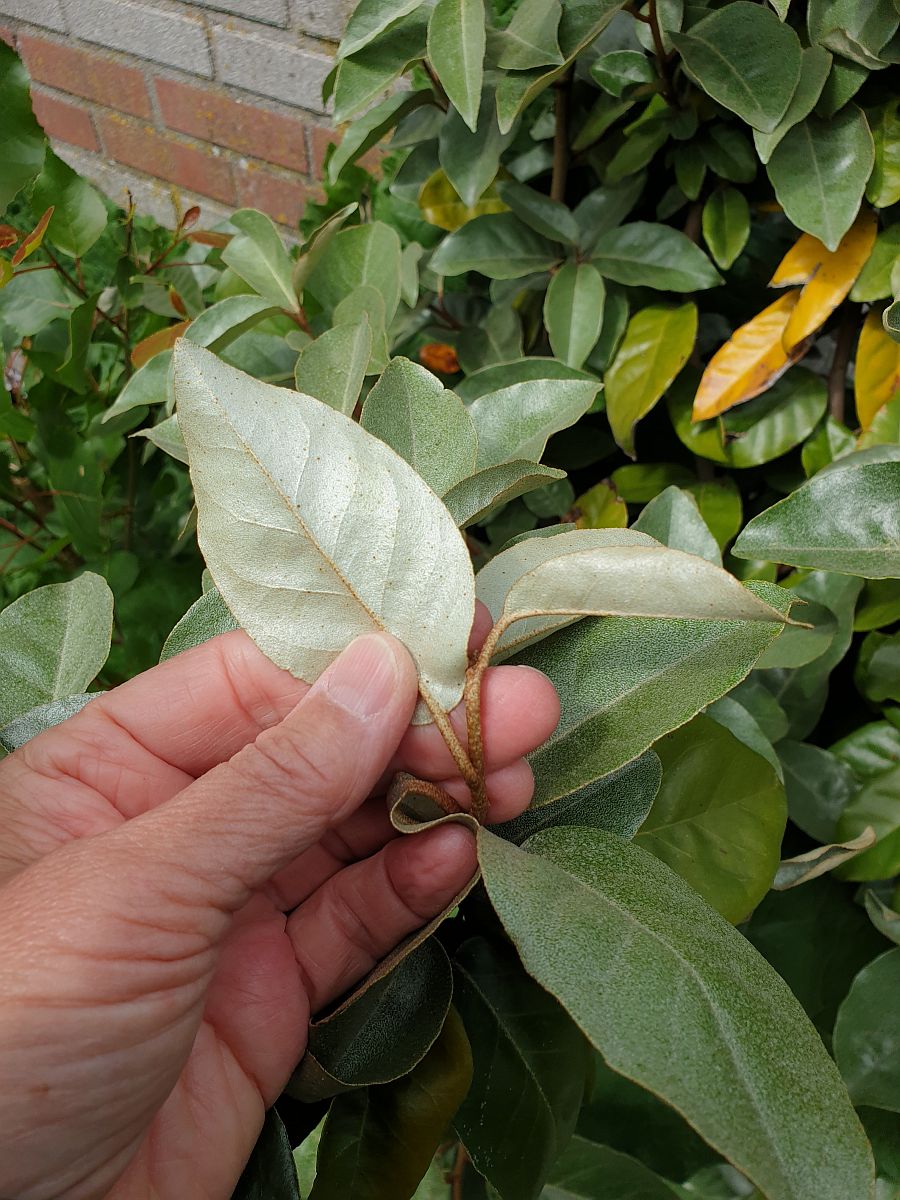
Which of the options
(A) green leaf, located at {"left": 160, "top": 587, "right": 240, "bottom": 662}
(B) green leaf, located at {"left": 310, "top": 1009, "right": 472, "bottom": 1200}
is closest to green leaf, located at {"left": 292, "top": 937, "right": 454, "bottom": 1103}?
(B) green leaf, located at {"left": 310, "top": 1009, "right": 472, "bottom": 1200}

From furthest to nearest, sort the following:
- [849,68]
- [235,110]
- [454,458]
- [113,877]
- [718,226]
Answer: [235,110]
[718,226]
[849,68]
[454,458]
[113,877]

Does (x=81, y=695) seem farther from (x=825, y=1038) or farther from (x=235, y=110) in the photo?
(x=235, y=110)

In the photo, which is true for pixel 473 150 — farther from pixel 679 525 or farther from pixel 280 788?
pixel 280 788

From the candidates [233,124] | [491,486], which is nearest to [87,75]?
[233,124]

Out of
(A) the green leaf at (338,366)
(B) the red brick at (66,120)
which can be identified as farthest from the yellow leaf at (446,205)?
(B) the red brick at (66,120)

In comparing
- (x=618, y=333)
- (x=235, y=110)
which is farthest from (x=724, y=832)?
(x=235, y=110)

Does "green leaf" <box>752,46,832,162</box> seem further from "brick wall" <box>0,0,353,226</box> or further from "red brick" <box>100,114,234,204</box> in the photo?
"red brick" <box>100,114,234,204</box>

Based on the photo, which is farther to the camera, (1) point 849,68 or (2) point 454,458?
(1) point 849,68
